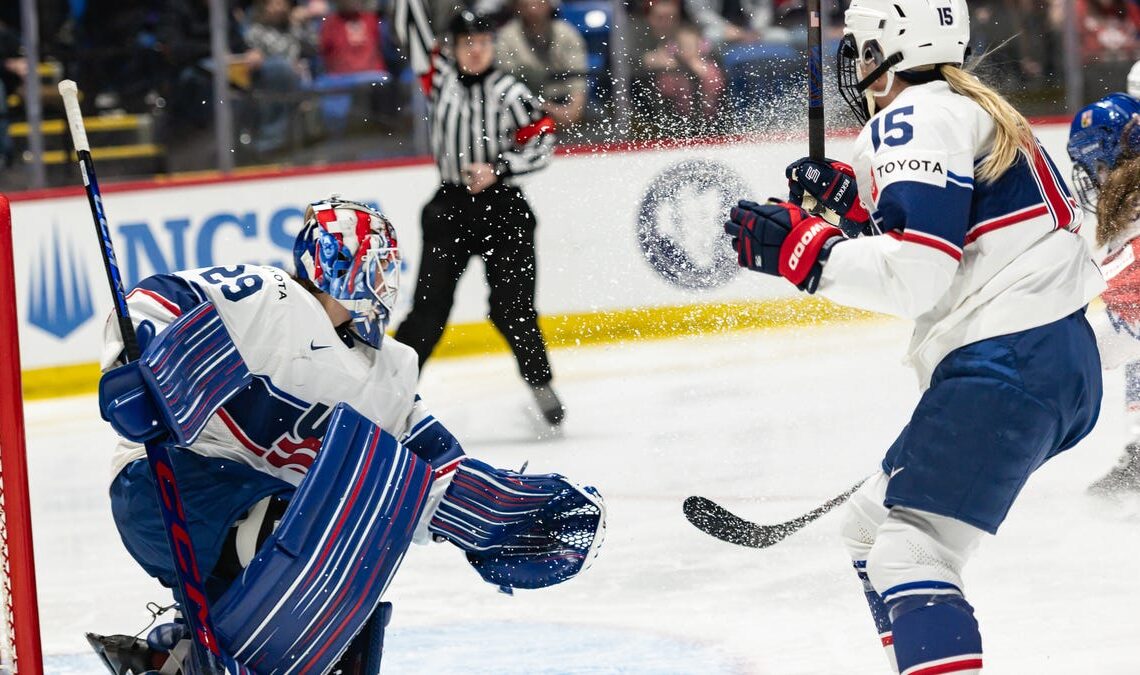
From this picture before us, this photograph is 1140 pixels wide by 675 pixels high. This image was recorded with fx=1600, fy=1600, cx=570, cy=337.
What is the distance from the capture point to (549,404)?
16.5ft

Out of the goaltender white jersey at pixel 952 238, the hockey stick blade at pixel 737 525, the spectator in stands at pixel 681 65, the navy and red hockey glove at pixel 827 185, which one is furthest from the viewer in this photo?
the spectator in stands at pixel 681 65

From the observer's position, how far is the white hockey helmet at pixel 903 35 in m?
2.20

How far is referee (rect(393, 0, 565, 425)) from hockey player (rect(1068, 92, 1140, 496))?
1.85m

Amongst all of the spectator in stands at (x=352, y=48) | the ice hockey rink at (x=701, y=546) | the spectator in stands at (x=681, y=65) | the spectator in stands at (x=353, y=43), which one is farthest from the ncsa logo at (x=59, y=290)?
the spectator in stands at (x=681, y=65)

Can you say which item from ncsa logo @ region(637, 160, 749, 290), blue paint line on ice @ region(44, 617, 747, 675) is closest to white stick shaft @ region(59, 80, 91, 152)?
blue paint line on ice @ region(44, 617, 747, 675)

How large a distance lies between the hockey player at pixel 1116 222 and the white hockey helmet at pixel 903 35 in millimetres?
1536

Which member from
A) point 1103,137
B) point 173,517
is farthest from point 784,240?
point 1103,137

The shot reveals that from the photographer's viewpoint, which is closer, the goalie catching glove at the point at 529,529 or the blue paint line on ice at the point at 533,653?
the goalie catching glove at the point at 529,529

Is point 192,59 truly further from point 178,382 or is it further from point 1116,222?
point 178,382

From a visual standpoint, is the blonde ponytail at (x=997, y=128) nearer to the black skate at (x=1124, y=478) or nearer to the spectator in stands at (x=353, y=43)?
the black skate at (x=1124, y=478)

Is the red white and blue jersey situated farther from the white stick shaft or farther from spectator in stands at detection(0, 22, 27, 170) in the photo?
spectator in stands at detection(0, 22, 27, 170)

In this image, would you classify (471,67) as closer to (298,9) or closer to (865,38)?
(298,9)

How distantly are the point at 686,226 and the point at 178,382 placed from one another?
3.99 meters

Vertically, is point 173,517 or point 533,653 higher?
point 173,517
